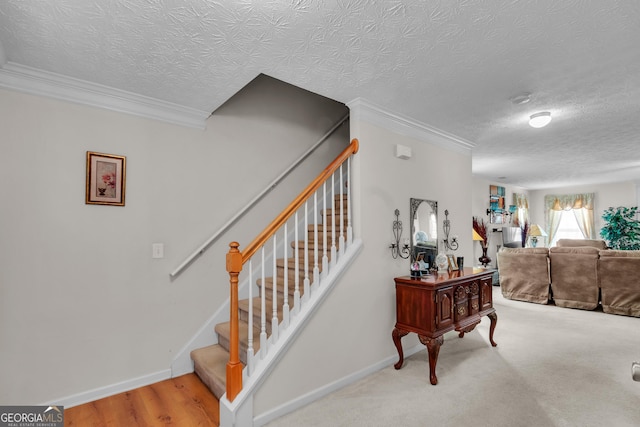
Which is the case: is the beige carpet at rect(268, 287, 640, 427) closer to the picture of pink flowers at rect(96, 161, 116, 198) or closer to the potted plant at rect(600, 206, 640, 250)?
the picture of pink flowers at rect(96, 161, 116, 198)

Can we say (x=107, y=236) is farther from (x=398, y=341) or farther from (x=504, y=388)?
(x=504, y=388)

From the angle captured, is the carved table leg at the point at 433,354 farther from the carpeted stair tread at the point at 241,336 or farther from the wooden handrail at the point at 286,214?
the wooden handrail at the point at 286,214

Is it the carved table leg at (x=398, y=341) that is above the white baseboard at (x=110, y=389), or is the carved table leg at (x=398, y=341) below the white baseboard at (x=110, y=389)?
above

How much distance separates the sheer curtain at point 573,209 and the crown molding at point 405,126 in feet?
21.3

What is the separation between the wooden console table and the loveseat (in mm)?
2978

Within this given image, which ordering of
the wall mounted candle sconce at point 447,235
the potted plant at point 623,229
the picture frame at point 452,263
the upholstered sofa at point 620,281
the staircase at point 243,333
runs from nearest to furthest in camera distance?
the staircase at point 243,333
the picture frame at point 452,263
the wall mounted candle sconce at point 447,235
the upholstered sofa at point 620,281
the potted plant at point 623,229

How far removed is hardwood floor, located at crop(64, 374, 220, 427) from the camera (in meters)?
2.03

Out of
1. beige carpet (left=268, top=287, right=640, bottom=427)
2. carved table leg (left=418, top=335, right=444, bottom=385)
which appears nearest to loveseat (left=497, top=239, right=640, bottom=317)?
beige carpet (left=268, top=287, right=640, bottom=427)

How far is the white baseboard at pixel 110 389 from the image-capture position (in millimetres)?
2230

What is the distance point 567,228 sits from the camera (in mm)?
8578

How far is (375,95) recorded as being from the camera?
8.61 ft

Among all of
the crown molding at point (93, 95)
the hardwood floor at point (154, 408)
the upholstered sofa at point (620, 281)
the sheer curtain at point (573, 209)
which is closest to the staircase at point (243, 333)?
the hardwood floor at point (154, 408)

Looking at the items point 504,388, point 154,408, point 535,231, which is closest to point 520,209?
point 535,231

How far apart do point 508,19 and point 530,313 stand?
4479mm
